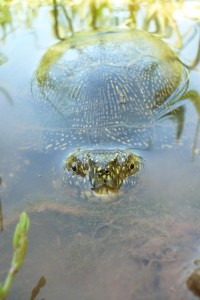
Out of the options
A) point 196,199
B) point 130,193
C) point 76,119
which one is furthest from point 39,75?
point 196,199

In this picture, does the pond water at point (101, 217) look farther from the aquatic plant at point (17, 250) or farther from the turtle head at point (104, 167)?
the aquatic plant at point (17, 250)

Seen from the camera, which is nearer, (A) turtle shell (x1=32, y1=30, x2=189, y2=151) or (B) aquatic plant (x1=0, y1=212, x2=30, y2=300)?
(B) aquatic plant (x1=0, y1=212, x2=30, y2=300)

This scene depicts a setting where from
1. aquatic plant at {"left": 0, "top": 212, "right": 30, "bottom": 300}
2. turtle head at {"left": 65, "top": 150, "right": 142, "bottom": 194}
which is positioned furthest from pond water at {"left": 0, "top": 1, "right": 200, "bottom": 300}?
aquatic plant at {"left": 0, "top": 212, "right": 30, "bottom": 300}

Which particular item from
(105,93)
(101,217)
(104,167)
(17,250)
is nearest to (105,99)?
(105,93)

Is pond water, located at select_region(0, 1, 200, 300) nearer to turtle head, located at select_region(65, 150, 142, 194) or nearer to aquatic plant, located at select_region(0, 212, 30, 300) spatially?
turtle head, located at select_region(65, 150, 142, 194)

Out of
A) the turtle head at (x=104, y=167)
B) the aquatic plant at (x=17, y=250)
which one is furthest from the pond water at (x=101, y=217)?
the aquatic plant at (x=17, y=250)

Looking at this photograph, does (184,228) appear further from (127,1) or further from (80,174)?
(127,1)
